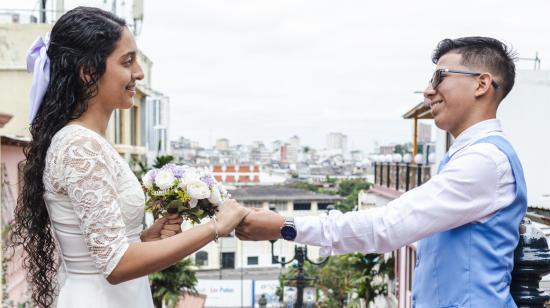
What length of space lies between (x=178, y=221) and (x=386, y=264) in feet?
46.3

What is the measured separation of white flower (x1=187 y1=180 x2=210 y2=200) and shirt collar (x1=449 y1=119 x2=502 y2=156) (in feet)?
3.24

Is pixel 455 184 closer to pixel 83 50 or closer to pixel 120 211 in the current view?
pixel 120 211

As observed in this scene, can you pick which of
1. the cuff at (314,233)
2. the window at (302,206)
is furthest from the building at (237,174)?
the cuff at (314,233)

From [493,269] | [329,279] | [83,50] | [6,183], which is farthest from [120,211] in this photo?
[329,279]

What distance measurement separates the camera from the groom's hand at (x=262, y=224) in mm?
2340

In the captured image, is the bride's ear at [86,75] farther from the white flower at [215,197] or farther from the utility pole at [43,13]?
the utility pole at [43,13]

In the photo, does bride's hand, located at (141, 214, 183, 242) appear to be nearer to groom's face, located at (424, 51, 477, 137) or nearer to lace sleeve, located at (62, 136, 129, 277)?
lace sleeve, located at (62, 136, 129, 277)

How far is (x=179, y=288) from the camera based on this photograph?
14289mm

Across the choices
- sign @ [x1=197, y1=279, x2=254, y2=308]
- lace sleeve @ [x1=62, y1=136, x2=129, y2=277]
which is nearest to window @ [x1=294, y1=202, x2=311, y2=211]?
sign @ [x1=197, y1=279, x2=254, y2=308]

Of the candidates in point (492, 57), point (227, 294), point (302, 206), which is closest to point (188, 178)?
point (492, 57)

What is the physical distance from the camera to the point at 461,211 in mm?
1868

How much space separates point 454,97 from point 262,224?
36.0 inches

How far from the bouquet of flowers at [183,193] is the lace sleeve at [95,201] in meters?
0.41

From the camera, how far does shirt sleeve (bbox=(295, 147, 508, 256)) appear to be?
1.87 meters
